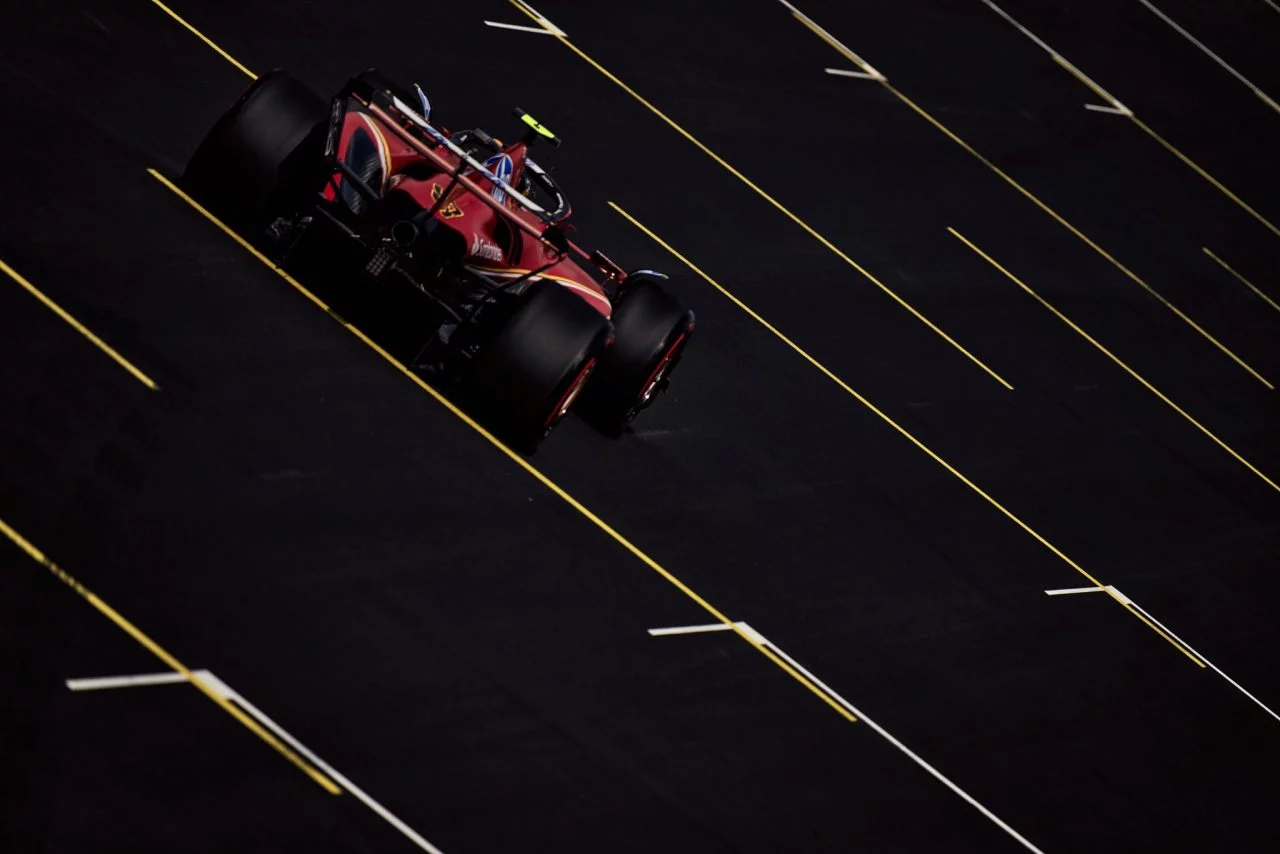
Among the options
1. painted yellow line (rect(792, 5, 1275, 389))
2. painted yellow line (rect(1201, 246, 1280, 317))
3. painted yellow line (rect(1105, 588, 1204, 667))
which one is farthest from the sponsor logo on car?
painted yellow line (rect(1201, 246, 1280, 317))

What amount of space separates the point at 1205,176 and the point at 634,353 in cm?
1590

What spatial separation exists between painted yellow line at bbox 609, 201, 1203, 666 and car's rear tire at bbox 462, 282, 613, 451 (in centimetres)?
446

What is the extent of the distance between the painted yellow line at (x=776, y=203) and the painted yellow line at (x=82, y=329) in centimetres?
885

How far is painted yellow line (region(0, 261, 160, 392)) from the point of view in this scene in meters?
11.8

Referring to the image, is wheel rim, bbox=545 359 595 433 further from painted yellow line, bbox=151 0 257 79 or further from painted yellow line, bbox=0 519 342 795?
painted yellow line, bbox=151 0 257 79

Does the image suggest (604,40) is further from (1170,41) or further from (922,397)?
(1170,41)

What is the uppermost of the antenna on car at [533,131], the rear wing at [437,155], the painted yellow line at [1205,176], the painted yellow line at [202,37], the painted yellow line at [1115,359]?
the painted yellow line at [1205,176]

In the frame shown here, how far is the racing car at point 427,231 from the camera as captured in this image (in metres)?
12.6

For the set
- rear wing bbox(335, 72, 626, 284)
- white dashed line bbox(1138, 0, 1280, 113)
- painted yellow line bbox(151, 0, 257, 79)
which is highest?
white dashed line bbox(1138, 0, 1280, 113)

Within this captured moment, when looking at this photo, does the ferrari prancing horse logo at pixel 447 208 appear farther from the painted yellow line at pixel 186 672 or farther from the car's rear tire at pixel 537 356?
the painted yellow line at pixel 186 672

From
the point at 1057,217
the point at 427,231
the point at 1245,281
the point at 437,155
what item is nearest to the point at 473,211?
the point at 437,155

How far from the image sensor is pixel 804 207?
19516 mm

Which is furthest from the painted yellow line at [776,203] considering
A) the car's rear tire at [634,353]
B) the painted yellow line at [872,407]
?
the car's rear tire at [634,353]

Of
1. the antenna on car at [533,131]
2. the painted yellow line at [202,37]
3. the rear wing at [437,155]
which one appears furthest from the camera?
the painted yellow line at [202,37]
